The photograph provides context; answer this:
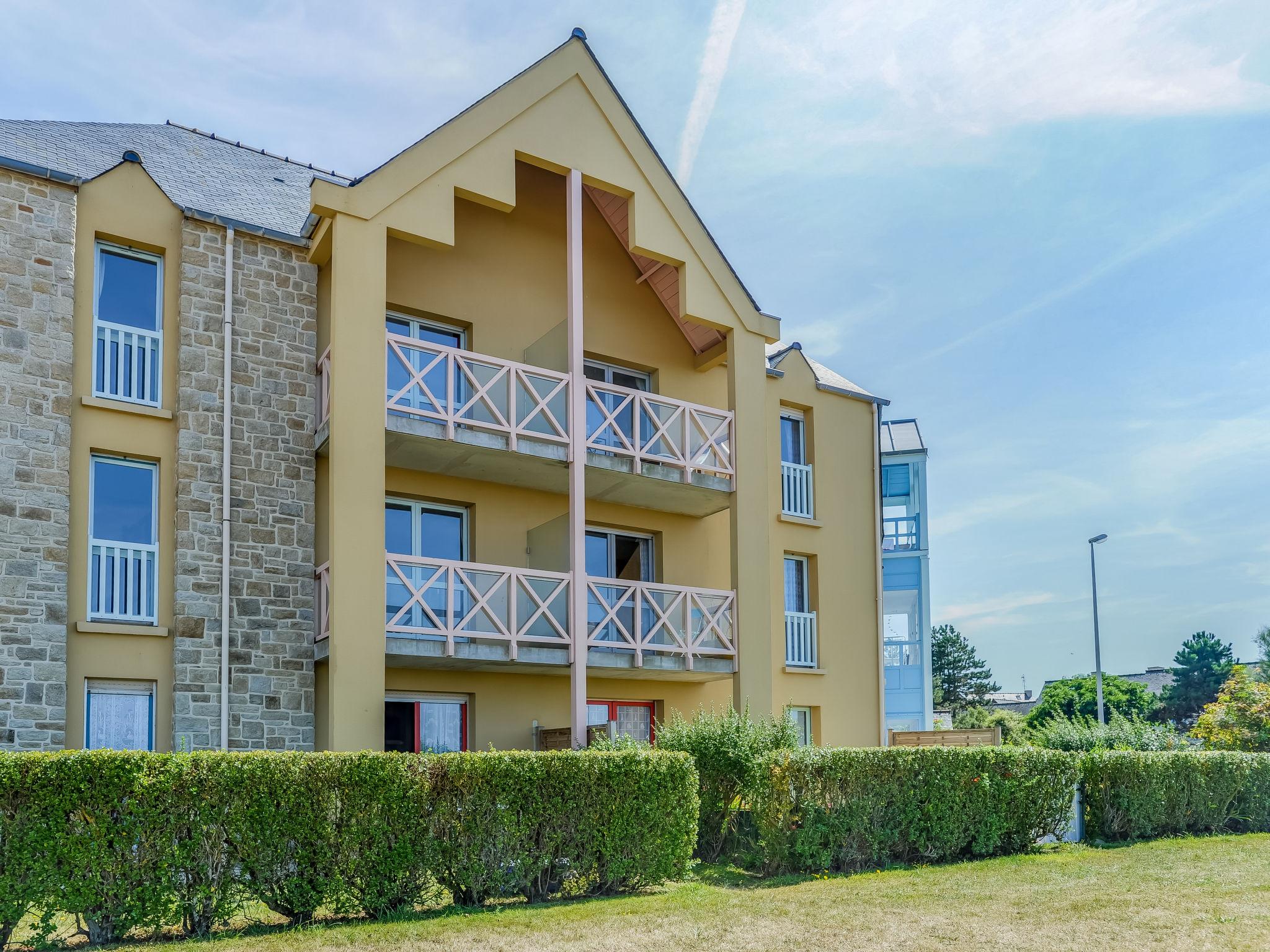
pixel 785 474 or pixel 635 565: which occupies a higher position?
pixel 785 474

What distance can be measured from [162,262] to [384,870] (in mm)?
8383

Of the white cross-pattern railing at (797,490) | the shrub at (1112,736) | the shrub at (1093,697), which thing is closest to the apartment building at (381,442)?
the white cross-pattern railing at (797,490)

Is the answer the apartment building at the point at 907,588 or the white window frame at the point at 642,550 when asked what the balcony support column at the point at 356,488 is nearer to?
the white window frame at the point at 642,550

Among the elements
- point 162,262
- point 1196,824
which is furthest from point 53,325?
point 1196,824

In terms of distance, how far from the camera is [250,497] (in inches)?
576

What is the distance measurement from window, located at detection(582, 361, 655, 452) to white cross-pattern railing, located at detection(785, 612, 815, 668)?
4937 millimetres

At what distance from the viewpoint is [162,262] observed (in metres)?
14.7

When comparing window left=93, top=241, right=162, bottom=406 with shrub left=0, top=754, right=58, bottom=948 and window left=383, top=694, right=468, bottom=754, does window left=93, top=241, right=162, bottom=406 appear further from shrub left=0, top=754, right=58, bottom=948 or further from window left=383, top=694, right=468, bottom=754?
shrub left=0, top=754, right=58, bottom=948

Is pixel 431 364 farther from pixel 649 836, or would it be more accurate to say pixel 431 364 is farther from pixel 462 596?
pixel 649 836

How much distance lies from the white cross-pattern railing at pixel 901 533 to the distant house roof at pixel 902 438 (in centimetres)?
150

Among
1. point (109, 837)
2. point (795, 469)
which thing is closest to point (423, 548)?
point (109, 837)

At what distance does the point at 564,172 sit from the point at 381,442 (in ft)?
17.1

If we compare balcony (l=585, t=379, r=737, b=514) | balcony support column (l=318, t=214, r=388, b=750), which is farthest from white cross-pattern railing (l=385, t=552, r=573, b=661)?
balcony (l=585, t=379, r=737, b=514)

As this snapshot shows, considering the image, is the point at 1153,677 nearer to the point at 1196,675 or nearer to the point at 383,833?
the point at 1196,675
